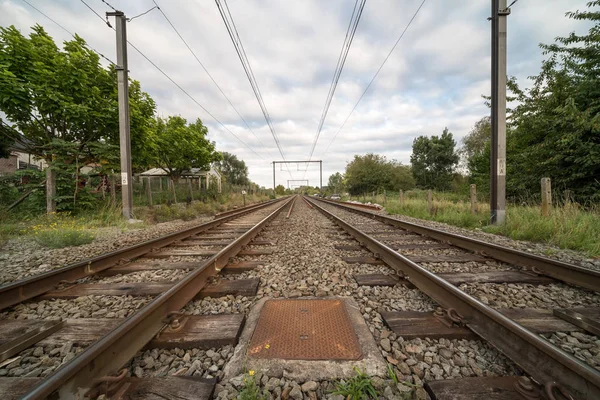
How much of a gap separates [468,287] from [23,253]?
7052 mm

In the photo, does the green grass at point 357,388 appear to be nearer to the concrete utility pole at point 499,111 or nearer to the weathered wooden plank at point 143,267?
the weathered wooden plank at point 143,267

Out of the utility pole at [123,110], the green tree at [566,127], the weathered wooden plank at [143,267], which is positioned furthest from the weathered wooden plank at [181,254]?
the green tree at [566,127]

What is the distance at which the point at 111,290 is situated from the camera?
260 centimetres

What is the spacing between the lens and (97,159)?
9219 mm

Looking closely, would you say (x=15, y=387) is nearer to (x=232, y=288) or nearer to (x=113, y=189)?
(x=232, y=288)

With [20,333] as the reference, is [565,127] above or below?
above

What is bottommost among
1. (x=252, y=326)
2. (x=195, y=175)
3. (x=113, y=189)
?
(x=252, y=326)

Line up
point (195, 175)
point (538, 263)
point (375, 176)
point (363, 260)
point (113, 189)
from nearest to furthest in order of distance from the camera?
point (538, 263) < point (363, 260) < point (113, 189) < point (195, 175) < point (375, 176)

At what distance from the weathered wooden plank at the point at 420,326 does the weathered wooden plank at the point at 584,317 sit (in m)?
0.83

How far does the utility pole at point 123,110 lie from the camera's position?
8.60 m

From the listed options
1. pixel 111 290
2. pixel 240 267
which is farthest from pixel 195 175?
pixel 111 290

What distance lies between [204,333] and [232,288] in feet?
2.67

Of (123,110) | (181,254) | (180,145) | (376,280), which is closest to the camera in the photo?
(376,280)

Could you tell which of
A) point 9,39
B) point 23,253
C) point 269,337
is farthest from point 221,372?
point 9,39
